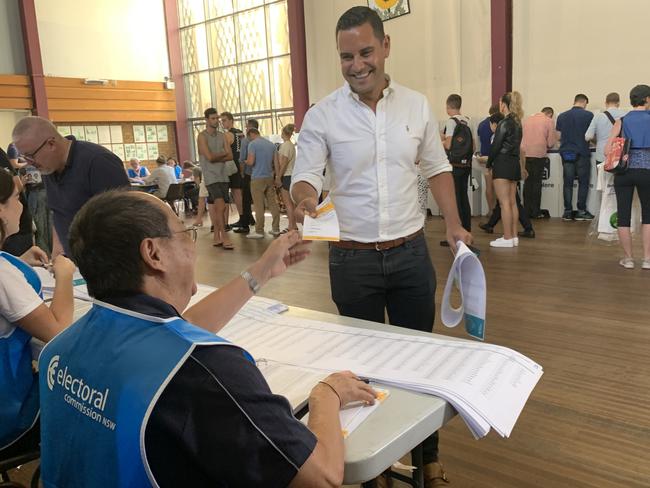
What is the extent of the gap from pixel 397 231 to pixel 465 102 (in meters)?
8.33

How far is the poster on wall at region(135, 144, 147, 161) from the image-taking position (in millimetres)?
15562

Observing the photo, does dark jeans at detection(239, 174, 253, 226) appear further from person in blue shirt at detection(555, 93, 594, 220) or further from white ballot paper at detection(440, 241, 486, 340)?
white ballot paper at detection(440, 241, 486, 340)

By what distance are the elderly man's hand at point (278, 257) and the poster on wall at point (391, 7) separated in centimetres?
970

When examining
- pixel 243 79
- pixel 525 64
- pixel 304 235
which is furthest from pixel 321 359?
pixel 243 79

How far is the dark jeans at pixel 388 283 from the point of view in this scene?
2.03 meters

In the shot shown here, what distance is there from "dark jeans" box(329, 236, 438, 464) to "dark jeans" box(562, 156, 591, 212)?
21.7 feet

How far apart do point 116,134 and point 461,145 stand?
11.2 metres

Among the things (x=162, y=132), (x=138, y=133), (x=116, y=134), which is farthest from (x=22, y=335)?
(x=162, y=132)

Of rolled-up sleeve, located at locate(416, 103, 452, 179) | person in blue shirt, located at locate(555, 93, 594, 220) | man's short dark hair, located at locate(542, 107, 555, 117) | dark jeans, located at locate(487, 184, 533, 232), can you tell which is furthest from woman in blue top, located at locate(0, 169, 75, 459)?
man's short dark hair, located at locate(542, 107, 555, 117)

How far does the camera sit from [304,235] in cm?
158

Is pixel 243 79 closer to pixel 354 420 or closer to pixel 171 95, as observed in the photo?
pixel 171 95

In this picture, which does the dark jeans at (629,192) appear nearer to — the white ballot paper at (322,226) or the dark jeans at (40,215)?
the white ballot paper at (322,226)

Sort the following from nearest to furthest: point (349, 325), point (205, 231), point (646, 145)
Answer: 1. point (349, 325)
2. point (646, 145)
3. point (205, 231)

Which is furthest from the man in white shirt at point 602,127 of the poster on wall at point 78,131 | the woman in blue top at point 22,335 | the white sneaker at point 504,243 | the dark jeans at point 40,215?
the poster on wall at point 78,131
